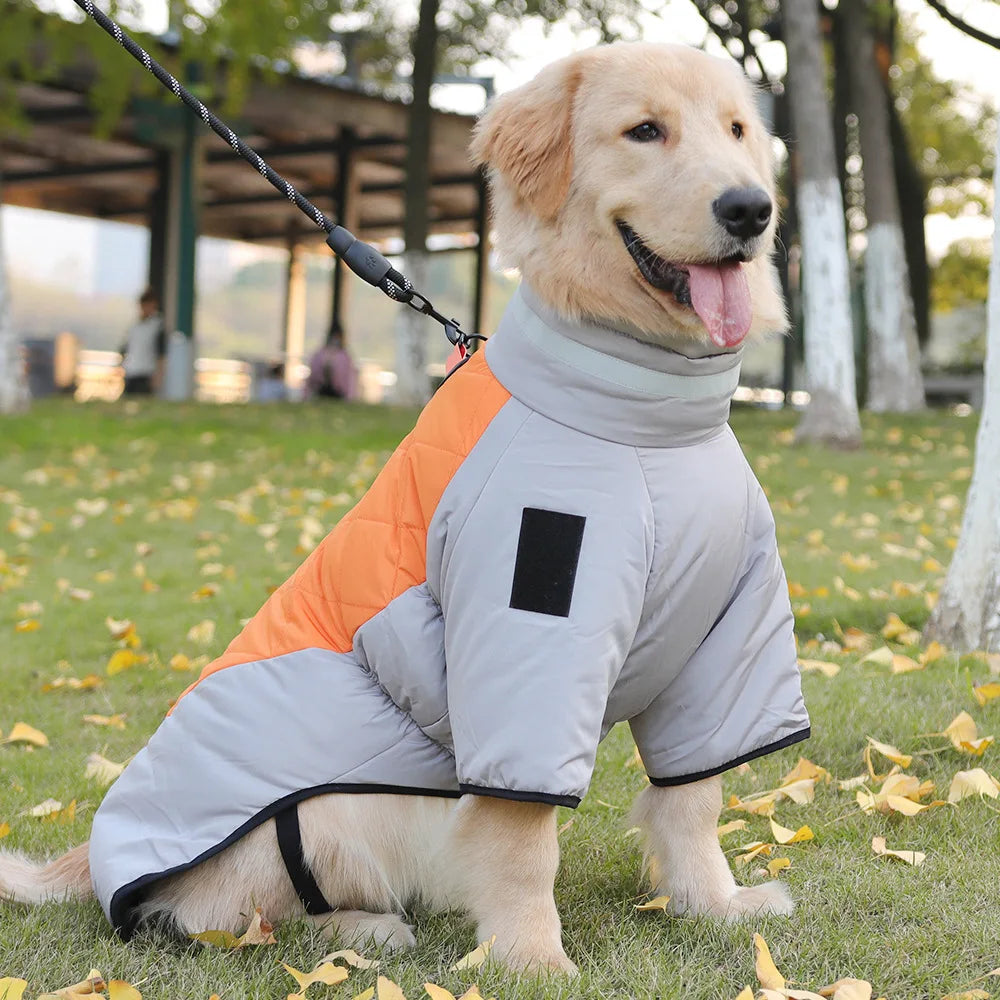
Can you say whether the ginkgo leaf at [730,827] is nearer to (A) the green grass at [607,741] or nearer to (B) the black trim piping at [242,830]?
(A) the green grass at [607,741]

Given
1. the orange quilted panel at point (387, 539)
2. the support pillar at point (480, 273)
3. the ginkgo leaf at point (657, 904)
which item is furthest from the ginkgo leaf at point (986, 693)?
the support pillar at point (480, 273)

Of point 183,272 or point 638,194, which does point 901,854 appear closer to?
point 638,194

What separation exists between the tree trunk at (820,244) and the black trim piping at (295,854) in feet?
33.8

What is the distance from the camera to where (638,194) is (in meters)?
2.39

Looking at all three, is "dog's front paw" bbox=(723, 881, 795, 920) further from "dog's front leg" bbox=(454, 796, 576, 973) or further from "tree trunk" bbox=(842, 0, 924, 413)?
"tree trunk" bbox=(842, 0, 924, 413)

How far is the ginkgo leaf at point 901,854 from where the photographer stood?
2801 mm

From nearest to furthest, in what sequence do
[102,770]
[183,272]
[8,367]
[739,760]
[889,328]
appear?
[739,760]
[102,770]
[8,367]
[889,328]
[183,272]

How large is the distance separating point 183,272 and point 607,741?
16803mm

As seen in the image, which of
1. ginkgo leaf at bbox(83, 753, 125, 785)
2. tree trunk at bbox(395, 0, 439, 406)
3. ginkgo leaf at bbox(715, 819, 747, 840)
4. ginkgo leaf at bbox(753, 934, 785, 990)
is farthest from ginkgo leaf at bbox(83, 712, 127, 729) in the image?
tree trunk at bbox(395, 0, 439, 406)

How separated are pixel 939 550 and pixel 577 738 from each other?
5684 millimetres

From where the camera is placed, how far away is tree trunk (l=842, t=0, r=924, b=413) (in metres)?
15.4

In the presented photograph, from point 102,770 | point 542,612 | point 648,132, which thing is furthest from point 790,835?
point 102,770

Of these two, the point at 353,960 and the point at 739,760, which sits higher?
the point at 739,760

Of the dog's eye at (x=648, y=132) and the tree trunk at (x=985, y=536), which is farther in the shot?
the tree trunk at (x=985, y=536)
